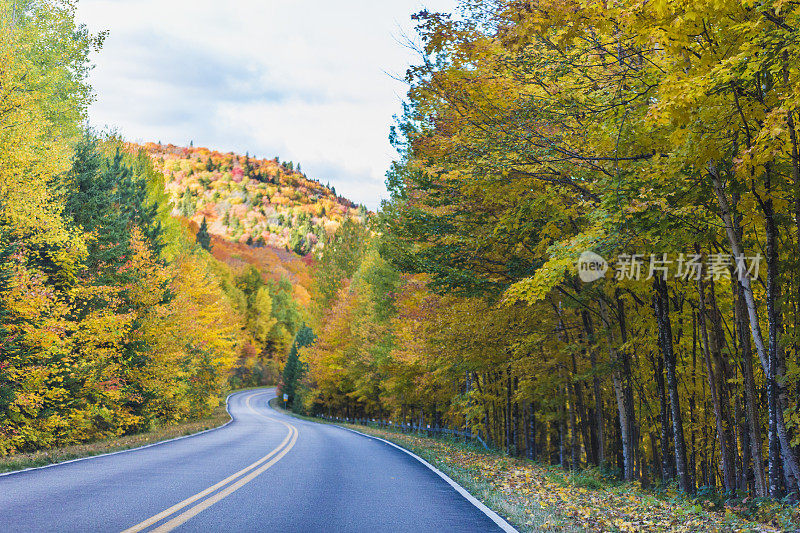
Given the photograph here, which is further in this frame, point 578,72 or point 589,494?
point 589,494

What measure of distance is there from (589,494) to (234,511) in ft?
20.3

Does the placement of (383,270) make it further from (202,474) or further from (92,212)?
(202,474)

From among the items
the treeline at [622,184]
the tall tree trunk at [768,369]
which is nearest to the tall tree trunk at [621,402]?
the treeline at [622,184]

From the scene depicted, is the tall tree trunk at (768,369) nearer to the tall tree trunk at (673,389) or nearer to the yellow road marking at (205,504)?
the tall tree trunk at (673,389)

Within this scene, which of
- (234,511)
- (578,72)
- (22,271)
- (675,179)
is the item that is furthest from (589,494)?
(22,271)

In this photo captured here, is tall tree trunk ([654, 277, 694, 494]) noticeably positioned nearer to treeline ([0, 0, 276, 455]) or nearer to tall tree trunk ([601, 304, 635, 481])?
tall tree trunk ([601, 304, 635, 481])

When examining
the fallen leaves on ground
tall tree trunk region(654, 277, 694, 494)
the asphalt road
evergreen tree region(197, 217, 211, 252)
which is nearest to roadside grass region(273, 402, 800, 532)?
the fallen leaves on ground

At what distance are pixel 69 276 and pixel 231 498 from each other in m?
14.5

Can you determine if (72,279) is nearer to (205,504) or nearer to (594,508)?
(205,504)

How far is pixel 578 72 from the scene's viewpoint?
799cm

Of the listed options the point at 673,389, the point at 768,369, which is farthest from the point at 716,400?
the point at 768,369

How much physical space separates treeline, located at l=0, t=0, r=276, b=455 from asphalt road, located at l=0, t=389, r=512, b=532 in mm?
5131

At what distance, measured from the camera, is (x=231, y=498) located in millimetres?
6855

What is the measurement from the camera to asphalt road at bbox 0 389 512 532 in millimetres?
5430
